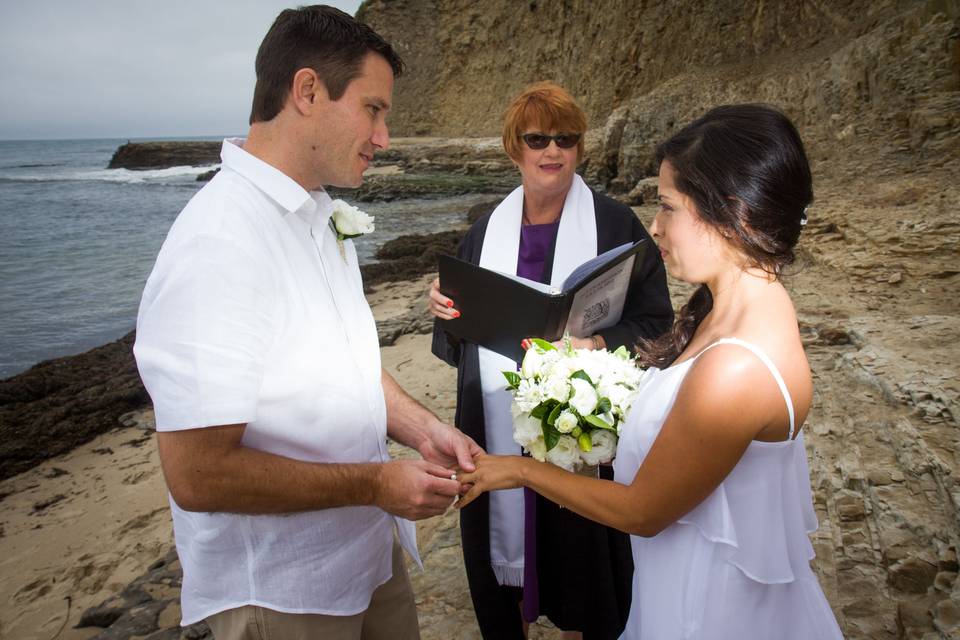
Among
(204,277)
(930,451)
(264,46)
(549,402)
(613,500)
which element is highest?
(264,46)

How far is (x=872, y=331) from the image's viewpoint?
14.5 feet

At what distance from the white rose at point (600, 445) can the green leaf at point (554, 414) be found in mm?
123

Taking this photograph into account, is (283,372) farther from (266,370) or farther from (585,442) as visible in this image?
(585,442)

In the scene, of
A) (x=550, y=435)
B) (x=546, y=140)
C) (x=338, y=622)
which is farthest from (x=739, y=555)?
(x=546, y=140)

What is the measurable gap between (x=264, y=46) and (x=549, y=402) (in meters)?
1.29

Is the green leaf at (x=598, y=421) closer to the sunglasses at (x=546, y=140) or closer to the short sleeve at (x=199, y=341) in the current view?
the short sleeve at (x=199, y=341)

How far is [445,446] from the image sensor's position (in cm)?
206

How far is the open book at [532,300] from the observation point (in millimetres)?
2242

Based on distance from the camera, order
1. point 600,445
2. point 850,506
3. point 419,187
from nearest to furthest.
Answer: point 600,445
point 850,506
point 419,187

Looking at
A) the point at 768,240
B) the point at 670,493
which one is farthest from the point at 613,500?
the point at 768,240

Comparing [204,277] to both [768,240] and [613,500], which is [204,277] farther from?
[768,240]

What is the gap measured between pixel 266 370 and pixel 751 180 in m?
1.30

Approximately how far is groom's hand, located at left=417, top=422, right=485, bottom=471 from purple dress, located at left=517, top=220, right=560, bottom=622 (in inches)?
29.5

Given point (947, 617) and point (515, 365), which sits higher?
point (515, 365)
